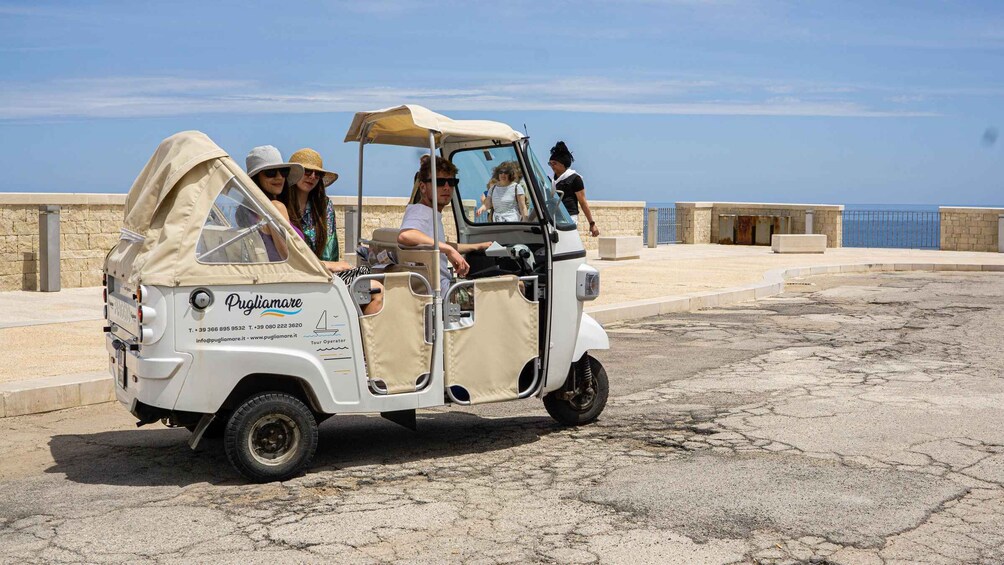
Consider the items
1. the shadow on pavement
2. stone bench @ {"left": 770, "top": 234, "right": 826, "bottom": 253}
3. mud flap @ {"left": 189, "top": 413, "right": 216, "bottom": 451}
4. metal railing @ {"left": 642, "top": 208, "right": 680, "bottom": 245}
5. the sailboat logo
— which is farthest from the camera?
metal railing @ {"left": 642, "top": 208, "right": 680, "bottom": 245}

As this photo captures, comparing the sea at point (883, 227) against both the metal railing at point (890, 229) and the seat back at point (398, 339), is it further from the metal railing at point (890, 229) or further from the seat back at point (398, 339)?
the seat back at point (398, 339)

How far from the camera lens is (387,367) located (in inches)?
244

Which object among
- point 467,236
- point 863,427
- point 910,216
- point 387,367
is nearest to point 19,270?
point 467,236

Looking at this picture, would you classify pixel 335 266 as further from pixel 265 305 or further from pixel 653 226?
pixel 653 226

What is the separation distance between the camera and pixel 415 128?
739 cm

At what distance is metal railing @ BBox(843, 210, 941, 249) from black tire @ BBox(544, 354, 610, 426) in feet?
91.7

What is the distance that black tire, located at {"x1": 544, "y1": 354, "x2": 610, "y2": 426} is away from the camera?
23.6ft

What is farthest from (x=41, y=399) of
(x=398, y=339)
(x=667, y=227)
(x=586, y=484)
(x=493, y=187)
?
(x=667, y=227)

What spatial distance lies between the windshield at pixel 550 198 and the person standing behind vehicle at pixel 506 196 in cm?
16

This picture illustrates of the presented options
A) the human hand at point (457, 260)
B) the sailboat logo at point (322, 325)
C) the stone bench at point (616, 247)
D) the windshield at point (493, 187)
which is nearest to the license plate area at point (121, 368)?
the sailboat logo at point (322, 325)

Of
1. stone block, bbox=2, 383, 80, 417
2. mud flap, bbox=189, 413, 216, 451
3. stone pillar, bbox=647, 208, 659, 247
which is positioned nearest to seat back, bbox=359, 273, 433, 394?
mud flap, bbox=189, 413, 216, 451

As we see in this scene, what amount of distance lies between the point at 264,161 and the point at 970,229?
92.3ft

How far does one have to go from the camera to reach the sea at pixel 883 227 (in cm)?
3338

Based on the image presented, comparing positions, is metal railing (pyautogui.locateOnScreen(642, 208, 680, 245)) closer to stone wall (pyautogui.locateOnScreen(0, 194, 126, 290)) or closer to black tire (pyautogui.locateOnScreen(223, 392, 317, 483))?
stone wall (pyautogui.locateOnScreen(0, 194, 126, 290))
